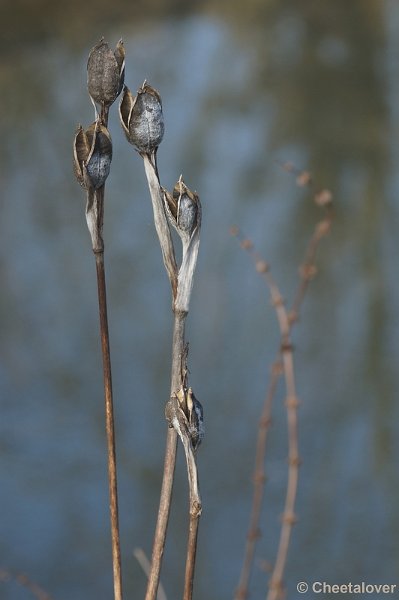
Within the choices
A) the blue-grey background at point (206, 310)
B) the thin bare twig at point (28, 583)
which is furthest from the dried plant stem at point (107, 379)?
the blue-grey background at point (206, 310)

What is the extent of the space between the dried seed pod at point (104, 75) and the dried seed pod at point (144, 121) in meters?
0.01

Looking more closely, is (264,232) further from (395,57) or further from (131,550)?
(395,57)

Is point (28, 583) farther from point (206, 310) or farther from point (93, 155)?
point (206, 310)

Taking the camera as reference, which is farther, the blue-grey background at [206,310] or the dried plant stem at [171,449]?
the blue-grey background at [206,310]

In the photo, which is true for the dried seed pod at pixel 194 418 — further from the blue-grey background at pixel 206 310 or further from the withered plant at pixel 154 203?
the blue-grey background at pixel 206 310

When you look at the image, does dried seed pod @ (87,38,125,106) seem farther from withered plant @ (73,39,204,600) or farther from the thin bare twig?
the thin bare twig

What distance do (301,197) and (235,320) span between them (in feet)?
3.41

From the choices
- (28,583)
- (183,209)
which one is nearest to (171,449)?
(183,209)

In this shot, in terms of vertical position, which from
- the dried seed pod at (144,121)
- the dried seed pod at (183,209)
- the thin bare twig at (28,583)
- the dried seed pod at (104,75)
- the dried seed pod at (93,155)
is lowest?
the thin bare twig at (28,583)

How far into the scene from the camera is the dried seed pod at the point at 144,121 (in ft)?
1.89

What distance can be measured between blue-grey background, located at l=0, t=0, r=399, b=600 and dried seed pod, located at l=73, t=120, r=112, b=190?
1.20 metres

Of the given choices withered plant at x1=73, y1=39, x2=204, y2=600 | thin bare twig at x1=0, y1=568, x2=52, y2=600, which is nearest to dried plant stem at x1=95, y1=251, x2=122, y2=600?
withered plant at x1=73, y1=39, x2=204, y2=600

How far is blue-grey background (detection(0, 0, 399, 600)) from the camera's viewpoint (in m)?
2.37

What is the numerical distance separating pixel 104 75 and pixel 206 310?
102 inches
